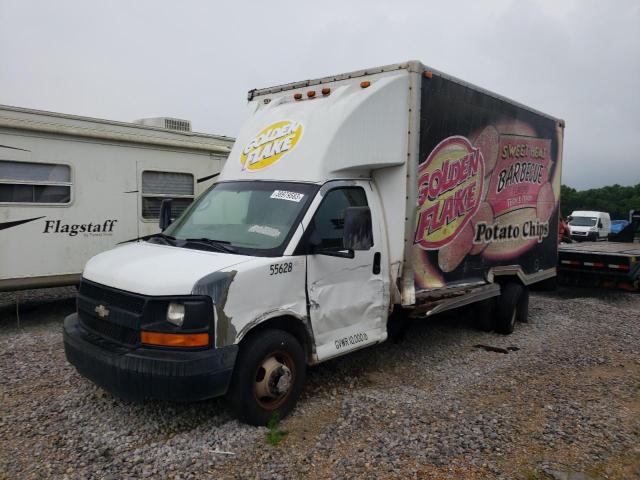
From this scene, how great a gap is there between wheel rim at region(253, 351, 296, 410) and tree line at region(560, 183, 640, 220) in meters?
52.0

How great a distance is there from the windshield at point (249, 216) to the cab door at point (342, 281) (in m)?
0.22

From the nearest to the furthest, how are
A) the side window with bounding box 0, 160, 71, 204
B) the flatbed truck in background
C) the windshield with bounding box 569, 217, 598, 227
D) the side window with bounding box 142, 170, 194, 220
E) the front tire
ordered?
the side window with bounding box 0, 160, 71, 204 < the front tire < the side window with bounding box 142, 170, 194, 220 < the flatbed truck in background < the windshield with bounding box 569, 217, 598, 227

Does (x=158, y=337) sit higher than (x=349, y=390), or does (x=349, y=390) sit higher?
(x=158, y=337)

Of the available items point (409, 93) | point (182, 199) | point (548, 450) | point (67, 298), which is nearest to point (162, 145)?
point (182, 199)

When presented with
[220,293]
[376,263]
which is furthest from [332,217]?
[220,293]

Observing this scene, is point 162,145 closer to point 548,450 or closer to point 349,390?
point 349,390

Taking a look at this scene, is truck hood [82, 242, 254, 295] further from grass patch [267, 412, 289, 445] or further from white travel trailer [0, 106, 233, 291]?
white travel trailer [0, 106, 233, 291]

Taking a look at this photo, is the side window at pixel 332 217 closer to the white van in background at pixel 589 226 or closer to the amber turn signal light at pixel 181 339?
the amber turn signal light at pixel 181 339

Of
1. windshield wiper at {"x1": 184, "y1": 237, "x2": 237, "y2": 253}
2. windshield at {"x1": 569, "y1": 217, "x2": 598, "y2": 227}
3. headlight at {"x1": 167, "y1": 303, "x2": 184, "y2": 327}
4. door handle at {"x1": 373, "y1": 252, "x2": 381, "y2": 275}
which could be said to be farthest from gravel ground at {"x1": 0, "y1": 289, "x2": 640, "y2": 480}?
windshield at {"x1": 569, "y1": 217, "x2": 598, "y2": 227}

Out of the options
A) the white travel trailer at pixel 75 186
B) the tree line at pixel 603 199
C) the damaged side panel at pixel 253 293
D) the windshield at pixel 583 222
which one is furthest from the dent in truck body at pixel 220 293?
the tree line at pixel 603 199

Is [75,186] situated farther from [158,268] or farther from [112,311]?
[158,268]

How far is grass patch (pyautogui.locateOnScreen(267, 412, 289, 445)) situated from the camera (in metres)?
4.18

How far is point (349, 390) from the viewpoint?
5266 mm

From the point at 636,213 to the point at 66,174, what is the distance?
1354 centimetres
